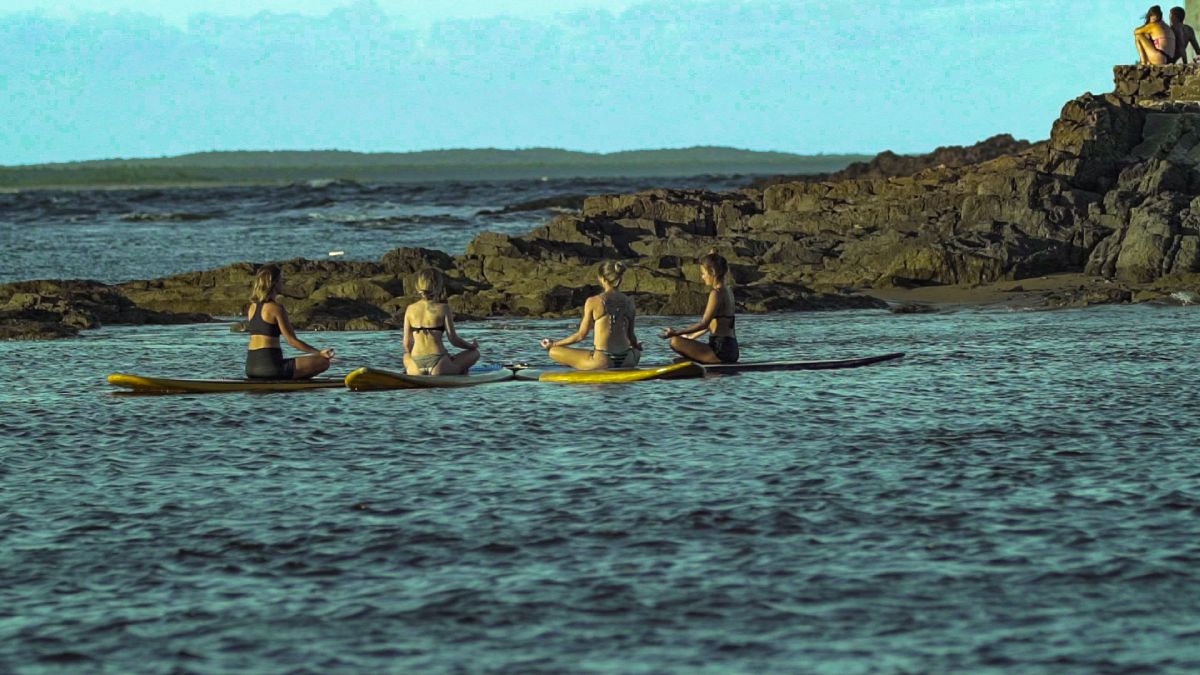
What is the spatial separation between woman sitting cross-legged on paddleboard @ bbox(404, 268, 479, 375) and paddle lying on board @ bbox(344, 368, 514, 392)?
144mm

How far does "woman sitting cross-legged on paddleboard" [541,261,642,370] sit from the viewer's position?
67.2 feet

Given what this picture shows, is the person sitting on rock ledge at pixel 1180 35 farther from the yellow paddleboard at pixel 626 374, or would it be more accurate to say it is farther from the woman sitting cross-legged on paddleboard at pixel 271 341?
the woman sitting cross-legged on paddleboard at pixel 271 341

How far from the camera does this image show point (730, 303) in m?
21.0

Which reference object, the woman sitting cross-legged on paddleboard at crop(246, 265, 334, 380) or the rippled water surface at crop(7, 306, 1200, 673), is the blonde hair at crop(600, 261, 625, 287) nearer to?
the rippled water surface at crop(7, 306, 1200, 673)

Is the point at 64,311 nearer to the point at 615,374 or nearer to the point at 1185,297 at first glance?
the point at 615,374

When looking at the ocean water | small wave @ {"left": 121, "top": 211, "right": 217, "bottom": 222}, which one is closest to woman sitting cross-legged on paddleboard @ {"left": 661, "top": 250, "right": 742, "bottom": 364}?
the ocean water

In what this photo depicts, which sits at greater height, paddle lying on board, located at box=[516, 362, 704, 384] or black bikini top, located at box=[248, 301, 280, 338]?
black bikini top, located at box=[248, 301, 280, 338]

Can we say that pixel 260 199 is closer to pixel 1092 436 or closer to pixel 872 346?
pixel 872 346

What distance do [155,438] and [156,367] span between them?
785cm

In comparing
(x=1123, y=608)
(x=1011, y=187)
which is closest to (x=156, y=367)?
(x=1123, y=608)

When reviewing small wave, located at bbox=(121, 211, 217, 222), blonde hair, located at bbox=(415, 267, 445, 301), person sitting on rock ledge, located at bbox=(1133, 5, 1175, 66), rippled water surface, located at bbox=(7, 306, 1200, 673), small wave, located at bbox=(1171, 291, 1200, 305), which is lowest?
rippled water surface, located at bbox=(7, 306, 1200, 673)

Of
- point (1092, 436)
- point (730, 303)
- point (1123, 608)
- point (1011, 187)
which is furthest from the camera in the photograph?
point (1011, 187)

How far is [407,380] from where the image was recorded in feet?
65.1

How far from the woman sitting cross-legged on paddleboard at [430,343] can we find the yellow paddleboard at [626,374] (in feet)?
3.26
